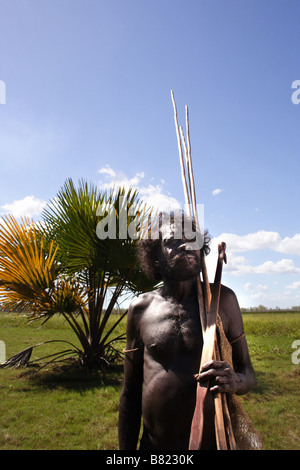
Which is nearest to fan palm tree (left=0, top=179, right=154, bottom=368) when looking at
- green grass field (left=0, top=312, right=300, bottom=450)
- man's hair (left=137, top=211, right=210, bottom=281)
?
green grass field (left=0, top=312, right=300, bottom=450)

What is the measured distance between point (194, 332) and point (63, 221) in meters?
5.44

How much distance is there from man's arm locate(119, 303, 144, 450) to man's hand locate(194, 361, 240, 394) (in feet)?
1.81

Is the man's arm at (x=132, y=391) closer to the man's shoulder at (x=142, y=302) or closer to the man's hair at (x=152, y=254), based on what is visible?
the man's shoulder at (x=142, y=302)

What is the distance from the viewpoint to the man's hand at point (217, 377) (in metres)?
1.19

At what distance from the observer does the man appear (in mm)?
1434

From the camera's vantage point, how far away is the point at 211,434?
53.1 inches

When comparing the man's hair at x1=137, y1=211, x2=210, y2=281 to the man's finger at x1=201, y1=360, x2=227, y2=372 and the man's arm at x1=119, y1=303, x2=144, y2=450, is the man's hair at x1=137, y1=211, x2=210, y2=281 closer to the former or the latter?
the man's arm at x1=119, y1=303, x2=144, y2=450

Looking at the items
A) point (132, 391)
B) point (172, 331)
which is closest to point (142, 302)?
point (172, 331)

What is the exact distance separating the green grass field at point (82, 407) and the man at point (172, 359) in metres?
2.70

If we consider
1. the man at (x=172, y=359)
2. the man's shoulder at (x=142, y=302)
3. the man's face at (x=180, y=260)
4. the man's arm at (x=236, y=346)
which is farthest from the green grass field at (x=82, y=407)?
the man's face at (x=180, y=260)
